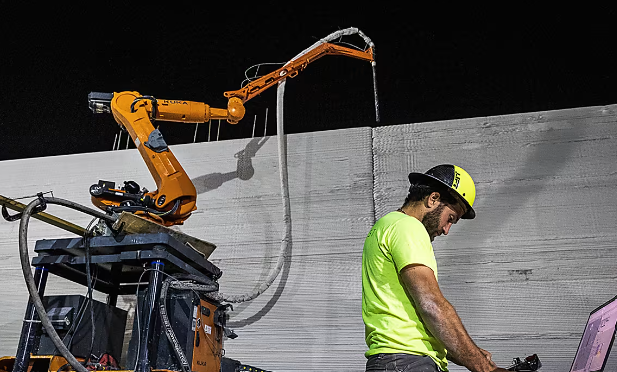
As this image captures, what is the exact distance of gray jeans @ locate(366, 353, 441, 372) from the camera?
1522 mm

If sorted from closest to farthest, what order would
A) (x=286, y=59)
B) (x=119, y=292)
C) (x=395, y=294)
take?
(x=395, y=294), (x=119, y=292), (x=286, y=59)

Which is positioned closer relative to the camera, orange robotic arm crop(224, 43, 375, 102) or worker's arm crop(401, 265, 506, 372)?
worker's arm crop(401, 265, 506, 372)

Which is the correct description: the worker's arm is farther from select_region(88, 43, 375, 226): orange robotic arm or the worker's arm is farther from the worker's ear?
select_region(88, 43, 375, 226): orange robotic arm

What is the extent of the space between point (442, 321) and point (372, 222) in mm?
1989

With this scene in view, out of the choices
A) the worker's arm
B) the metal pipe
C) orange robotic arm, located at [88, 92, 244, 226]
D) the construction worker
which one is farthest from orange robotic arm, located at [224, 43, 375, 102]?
the worker's arm

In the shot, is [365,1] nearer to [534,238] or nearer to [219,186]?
[219,186]

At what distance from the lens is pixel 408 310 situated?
160cm

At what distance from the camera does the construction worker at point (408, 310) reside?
1513 millimetres

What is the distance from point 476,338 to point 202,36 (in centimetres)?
291

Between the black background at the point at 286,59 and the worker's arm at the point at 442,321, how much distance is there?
2.53 m

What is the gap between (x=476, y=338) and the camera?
3.09 meters

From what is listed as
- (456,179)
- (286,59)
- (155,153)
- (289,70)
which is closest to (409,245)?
(456,179)

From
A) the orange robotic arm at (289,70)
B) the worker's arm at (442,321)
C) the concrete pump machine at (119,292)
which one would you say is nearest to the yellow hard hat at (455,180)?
the worker's arm at (442,321)

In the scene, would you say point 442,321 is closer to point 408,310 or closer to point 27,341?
point 408,310
